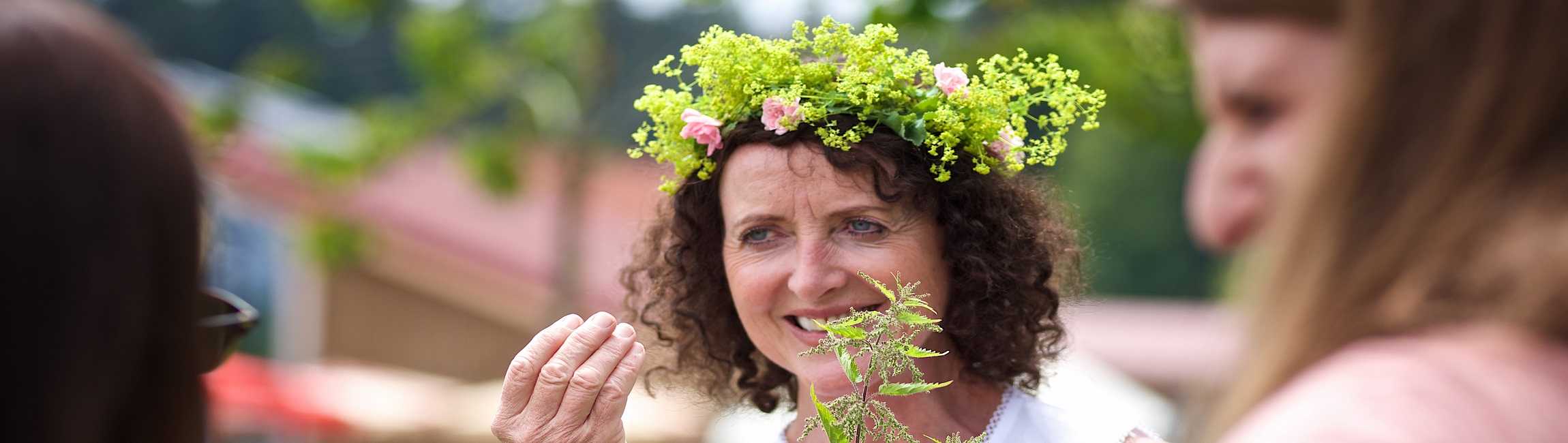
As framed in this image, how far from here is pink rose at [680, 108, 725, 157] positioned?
2.51 meters

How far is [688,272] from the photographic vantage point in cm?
272

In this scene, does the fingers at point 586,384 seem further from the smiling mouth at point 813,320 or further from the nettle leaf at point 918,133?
the nettle leaf at point 918,133

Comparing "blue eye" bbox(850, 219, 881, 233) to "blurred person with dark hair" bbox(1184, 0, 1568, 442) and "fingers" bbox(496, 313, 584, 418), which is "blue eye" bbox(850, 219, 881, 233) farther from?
"blurred person with dark hair" bbox(1184, 0, 1568, 442)

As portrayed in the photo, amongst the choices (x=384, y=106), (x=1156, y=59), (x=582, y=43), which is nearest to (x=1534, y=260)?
(x=1156, y=59)

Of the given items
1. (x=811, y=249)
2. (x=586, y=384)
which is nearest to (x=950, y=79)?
(x=811, y=249)

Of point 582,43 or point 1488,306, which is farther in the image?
point 582,43

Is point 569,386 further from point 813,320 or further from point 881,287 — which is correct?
point 881,287

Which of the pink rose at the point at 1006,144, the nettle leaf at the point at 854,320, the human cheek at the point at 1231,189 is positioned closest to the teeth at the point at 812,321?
the nettle leaf at the point at 854,320

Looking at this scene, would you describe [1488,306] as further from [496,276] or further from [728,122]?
[496,276]

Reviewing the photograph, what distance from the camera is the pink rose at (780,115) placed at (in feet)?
7.87

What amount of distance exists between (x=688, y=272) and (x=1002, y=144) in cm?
72

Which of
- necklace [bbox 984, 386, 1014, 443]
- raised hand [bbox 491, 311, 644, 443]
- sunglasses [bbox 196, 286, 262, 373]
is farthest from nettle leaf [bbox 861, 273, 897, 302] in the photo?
sunglasses [bbox 196, 286, 262, 373]

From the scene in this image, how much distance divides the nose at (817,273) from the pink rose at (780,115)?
22cm

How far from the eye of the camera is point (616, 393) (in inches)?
93.1
